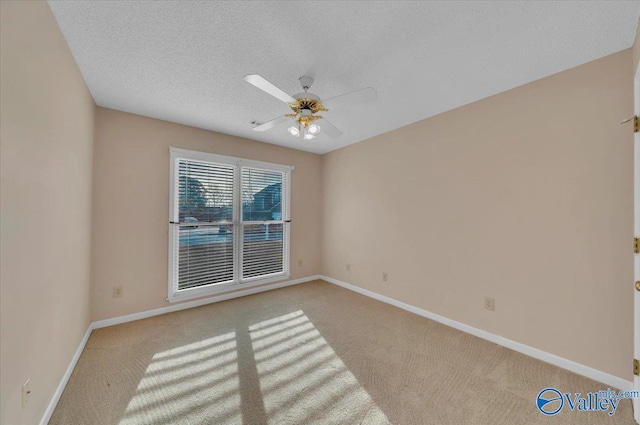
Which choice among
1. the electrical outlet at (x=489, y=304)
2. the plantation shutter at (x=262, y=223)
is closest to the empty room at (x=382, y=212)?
the electrical outlet at (x=489, y=304)

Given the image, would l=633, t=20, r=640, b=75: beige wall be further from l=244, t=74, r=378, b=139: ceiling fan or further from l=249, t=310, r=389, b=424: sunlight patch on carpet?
l=249, t=310, r=389, b=424: sunlight patch on carpet

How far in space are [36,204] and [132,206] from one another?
1.76 m

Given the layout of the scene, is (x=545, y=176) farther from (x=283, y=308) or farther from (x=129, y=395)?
(x=129, y=395)

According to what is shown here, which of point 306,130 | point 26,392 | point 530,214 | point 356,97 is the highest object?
point 356,97

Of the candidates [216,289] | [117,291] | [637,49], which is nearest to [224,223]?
[216,289]

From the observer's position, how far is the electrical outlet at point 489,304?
98.5 inches

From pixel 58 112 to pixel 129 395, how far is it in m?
2.03

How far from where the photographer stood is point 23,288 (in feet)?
4.10

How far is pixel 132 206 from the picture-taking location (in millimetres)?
2982

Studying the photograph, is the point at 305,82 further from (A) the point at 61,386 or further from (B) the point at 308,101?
(A) the point at 61,386

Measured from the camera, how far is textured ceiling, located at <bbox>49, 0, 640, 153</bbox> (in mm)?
1487

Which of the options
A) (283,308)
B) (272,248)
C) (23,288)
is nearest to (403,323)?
(283,308)

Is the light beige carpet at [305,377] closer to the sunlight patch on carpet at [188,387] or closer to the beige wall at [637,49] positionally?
the sunlight patch on carpet at [188,387]

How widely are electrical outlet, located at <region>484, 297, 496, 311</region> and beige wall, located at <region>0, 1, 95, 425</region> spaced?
3.46m
